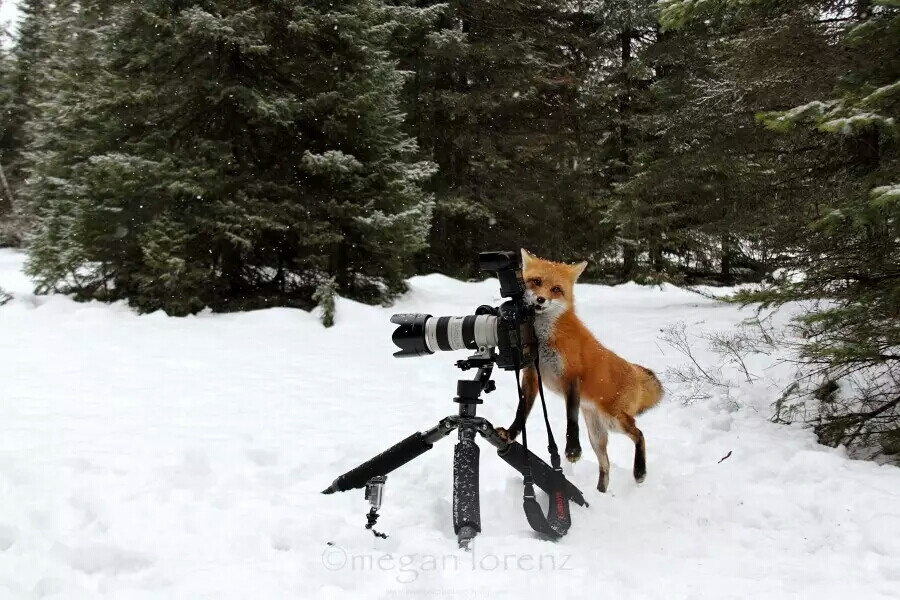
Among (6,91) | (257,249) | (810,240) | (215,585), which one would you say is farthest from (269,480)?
(6,91)

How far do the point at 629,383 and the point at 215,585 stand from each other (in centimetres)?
239

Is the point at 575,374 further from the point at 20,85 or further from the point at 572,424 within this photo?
the point at 20,85

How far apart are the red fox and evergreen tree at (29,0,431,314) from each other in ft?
25.7

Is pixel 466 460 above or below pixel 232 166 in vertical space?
below

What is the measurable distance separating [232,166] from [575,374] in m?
9.25

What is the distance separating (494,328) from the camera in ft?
8.82

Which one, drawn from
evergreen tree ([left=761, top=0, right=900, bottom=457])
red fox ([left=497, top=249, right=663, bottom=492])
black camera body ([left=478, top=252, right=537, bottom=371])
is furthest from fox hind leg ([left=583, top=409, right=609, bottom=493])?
evergreen tree ([left=761, top=0, right=900, bottom=457])

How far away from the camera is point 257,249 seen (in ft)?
37.5

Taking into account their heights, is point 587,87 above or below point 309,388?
above

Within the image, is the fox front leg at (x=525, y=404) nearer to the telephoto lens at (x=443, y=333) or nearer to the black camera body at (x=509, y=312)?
the black camera body at (x=509, y=312)

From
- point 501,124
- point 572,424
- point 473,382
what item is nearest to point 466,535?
point 473,382

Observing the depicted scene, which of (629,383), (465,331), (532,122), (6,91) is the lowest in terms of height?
Result: (629,383)

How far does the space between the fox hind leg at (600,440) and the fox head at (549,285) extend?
74cm

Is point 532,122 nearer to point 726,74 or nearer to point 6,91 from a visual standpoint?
point 726,74
